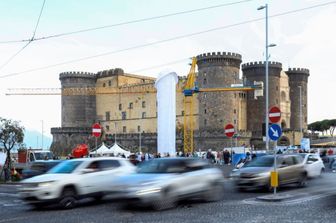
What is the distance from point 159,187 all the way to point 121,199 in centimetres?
95

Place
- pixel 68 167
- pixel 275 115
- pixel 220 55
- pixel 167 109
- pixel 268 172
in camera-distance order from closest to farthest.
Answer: pixel 68 167
pixel 275 115
pixel 268 172
pixel 167 109
pixel 220 55

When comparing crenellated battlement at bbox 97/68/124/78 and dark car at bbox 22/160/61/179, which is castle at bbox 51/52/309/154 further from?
dark car at bbox 22/160/61/179

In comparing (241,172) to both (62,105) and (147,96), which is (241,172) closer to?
(147,96)

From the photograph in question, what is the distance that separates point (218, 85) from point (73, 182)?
214 ft

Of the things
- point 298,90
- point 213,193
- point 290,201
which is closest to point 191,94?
point 298,90

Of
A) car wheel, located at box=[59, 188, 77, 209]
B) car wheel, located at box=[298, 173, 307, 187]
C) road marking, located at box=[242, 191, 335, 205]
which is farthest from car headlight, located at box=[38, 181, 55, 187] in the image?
car wheel, located at box=[298, 173, 307, 187]

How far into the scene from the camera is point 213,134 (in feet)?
253

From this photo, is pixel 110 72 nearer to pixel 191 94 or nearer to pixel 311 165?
pixel 191 94

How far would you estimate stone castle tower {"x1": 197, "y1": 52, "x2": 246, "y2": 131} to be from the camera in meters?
77.8

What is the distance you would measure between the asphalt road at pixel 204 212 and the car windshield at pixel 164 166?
37.4 inches

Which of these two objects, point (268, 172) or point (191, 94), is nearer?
point (268, 172)

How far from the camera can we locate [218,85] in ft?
255

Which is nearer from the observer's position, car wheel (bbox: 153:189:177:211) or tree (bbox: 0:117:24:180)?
car wheel (bbox: 153:189:177:211)

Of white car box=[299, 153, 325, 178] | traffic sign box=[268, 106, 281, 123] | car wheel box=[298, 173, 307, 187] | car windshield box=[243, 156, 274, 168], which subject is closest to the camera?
traffic sign box=[268, 106, 281, 123]
